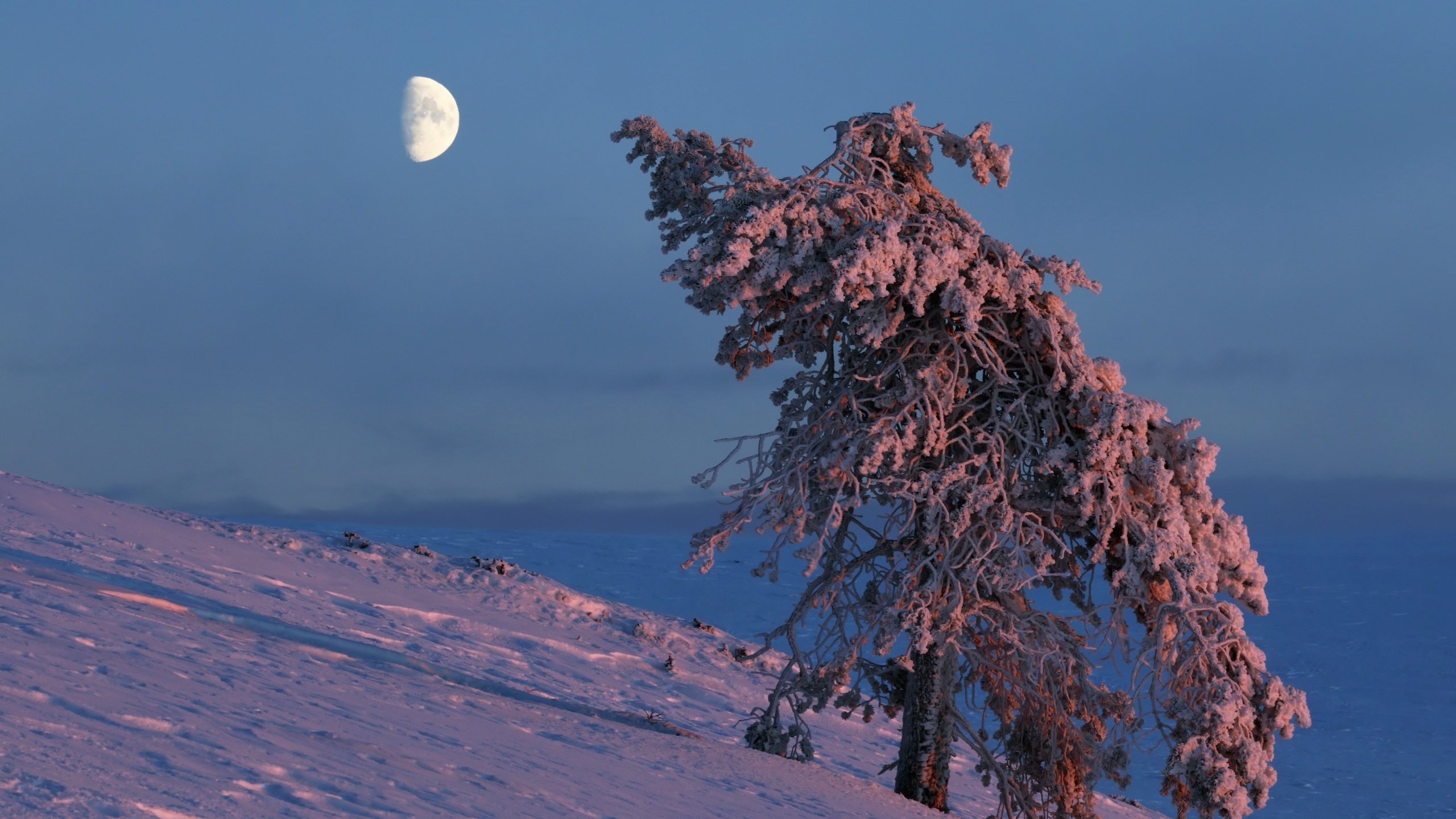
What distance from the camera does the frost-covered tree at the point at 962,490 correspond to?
916 centimetres

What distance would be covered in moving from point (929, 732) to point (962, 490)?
2.38 m

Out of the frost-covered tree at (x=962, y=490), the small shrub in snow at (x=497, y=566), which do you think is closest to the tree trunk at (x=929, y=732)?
the frost-covered tree at (x=962, y=490)

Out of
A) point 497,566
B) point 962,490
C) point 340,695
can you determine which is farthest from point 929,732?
point 497,566

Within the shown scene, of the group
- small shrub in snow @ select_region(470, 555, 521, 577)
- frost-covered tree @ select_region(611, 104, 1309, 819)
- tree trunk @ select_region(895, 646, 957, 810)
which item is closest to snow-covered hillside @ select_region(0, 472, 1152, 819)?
tree trunk @ select_region(895, 646, 957, 810)

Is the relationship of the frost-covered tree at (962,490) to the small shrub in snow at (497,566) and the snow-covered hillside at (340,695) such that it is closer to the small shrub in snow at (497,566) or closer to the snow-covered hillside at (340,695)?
the snow-covered hillside at (340,695)

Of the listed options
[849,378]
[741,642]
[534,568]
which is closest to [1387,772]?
[741,642]

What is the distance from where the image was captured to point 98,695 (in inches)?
242

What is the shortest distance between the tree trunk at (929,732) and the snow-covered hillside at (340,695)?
1.37ft

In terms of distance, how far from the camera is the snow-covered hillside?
209 inches

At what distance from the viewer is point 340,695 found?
790 cm

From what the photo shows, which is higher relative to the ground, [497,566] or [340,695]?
[497,566]

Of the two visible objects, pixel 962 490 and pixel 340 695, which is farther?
Answer: pixel 962 490

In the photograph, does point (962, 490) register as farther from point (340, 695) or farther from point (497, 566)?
point (497, 566)

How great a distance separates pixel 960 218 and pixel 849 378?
177 centimetres
